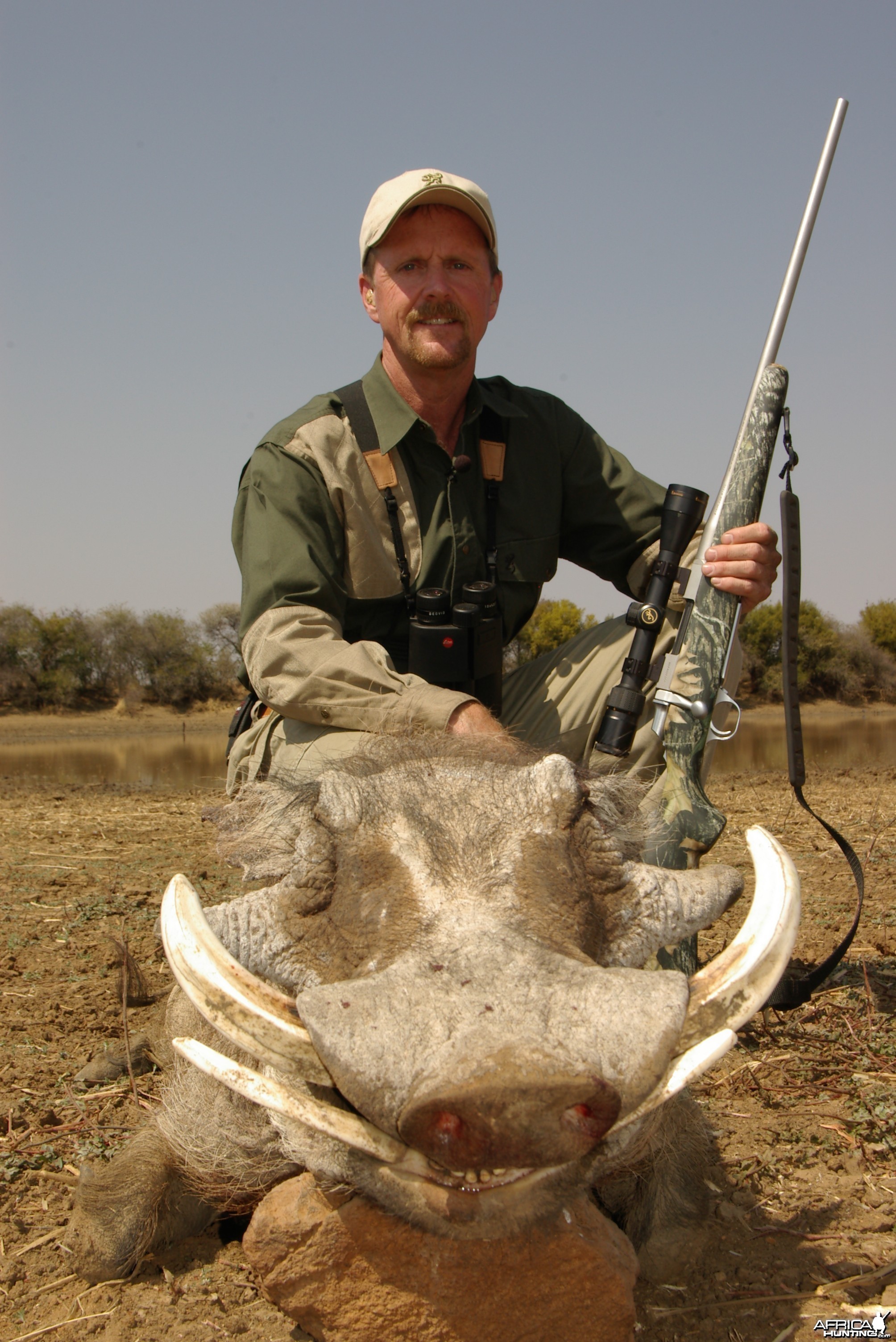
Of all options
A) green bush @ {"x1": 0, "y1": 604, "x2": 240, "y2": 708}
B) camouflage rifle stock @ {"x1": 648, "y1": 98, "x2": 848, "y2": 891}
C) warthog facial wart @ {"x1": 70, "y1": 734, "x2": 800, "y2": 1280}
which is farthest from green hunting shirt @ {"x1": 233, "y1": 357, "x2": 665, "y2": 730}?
green bush @ {"x1": 0, "y1": 604, "x2": 240, "y2": 708}

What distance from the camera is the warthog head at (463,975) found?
4.00ft

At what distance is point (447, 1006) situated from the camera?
1.30 m

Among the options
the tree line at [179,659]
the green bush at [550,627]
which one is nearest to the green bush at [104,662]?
the tree line at [179,659]

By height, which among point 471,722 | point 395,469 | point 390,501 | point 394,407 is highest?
point 394,407

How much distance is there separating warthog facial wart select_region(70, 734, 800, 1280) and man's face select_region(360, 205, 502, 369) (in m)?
1.91

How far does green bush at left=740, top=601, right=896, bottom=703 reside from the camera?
21391 mm

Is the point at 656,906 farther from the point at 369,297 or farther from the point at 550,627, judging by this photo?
the point at 550,627

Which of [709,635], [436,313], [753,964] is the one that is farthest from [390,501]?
[753,964]

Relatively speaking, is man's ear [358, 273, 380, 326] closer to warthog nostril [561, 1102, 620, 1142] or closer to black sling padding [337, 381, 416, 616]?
black sling padding [337, 381, 416, 616]

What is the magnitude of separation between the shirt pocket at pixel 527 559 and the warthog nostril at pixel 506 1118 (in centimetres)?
267

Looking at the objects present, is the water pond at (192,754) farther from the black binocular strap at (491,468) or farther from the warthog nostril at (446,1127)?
the warthog nostril at (446,1127)

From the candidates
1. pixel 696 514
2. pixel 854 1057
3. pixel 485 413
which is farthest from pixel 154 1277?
pixel 485 413

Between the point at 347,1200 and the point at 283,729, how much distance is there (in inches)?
67.5

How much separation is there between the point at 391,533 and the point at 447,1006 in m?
2.39
